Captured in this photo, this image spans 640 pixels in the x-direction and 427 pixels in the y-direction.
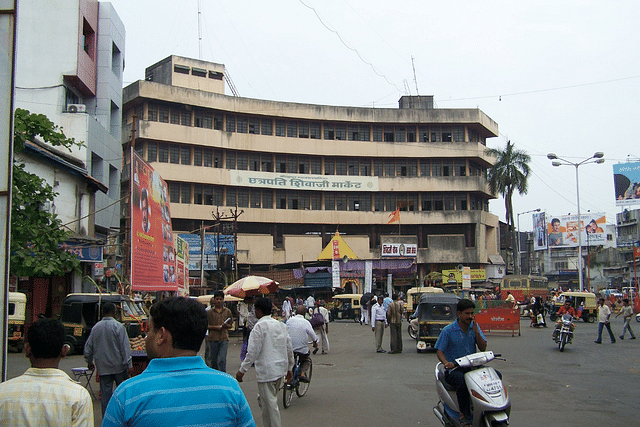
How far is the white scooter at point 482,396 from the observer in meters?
5.87

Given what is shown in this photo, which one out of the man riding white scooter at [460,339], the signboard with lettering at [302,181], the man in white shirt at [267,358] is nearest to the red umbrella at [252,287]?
the man in white shirt at [267,358]

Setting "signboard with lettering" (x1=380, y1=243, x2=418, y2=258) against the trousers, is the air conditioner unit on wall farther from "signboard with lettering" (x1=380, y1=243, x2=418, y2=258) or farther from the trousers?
"signboard with lettering" (x1=380, y1=243, x2=418, y2=258)

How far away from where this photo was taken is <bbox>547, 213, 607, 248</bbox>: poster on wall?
80.8 m

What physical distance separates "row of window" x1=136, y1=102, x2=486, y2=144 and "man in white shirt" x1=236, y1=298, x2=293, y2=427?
1773 inches

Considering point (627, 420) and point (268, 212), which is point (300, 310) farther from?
point (268, 212)

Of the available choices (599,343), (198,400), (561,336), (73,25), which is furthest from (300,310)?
(73,25)

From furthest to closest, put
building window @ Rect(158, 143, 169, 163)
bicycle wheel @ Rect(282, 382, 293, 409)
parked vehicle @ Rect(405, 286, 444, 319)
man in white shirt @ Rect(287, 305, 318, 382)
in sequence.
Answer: building window @ Rect(158, 143, 169, 163) < parked vehicle @ Rect(405, 286, 444, 319) < man in white shirt @ Rect(287, 305, 318, 382) < bicycle wheel @ Rect(282, 382, 293, 409)

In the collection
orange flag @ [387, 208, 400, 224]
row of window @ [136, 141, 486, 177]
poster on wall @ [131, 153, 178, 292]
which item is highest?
row of window @ [136, 141, 486, 177]

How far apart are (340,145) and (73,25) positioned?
30.2m

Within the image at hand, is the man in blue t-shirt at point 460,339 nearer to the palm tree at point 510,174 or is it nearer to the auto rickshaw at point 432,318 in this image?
the auto rickshaw at point 432,318

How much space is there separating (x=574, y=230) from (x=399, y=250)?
40.5 meters

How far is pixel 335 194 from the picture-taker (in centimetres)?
5653

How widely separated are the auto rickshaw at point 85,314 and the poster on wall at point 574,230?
72138 mm

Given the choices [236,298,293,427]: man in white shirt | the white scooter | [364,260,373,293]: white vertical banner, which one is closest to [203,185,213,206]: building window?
[364,260,373,293]: white vertical banner
